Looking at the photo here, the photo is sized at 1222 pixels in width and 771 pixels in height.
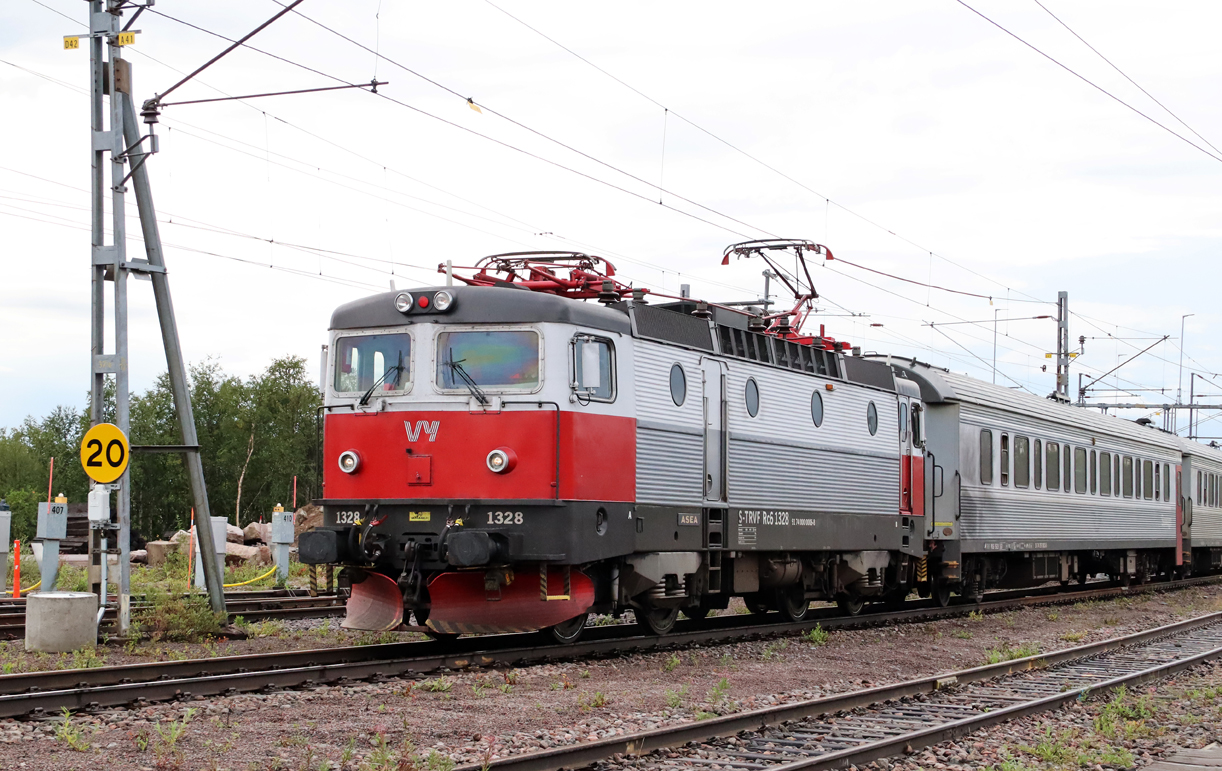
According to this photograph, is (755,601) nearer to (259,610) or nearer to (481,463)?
(481,463)

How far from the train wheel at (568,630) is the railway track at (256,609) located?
4182 millimetres

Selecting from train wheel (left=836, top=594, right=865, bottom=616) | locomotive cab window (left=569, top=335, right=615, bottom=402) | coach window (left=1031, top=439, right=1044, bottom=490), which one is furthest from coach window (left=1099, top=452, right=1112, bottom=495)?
locomotive cab window (left=569, top=335, right=615, bottom=402)

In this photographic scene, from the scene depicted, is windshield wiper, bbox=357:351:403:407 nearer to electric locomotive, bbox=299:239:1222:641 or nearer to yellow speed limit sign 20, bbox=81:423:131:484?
electric locomotive, bbox=299:239:1222:641

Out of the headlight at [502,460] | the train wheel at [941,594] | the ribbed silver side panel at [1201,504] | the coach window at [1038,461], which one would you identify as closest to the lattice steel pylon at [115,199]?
the headlight at [502,460]

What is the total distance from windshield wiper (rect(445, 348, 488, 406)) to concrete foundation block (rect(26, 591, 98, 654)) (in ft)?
14.8

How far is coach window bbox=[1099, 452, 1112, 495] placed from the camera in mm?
27719

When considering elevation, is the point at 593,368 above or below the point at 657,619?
above

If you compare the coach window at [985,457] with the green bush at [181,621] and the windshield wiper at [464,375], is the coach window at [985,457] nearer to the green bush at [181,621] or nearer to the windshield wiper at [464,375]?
the windshield wiper at [464,375]

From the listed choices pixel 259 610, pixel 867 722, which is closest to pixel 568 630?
pixel 867 722

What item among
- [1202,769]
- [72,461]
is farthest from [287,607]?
[72,461]

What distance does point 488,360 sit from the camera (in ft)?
43.2

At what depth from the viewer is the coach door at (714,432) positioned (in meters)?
15.2

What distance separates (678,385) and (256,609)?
7499mm

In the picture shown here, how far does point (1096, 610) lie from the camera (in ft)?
74.8
